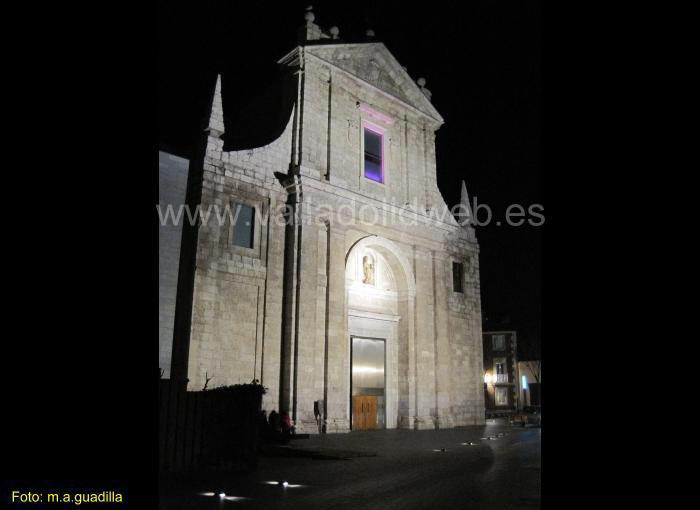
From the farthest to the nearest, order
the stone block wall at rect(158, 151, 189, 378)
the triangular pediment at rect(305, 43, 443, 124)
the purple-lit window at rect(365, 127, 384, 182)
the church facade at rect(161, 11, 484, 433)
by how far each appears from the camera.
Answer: the purple-lit window at rect(365, 127, 384, 182) → the triangular pediment at rect(305, 43, 443, 124) → the church facade at rect(161, 11, 484, 433) → the stone block wall at rect(158, 151, 189, 378)

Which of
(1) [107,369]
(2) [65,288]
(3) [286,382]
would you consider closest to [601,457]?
(1) [107,369]

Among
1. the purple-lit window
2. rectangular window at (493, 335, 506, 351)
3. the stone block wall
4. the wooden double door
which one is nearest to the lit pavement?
the stone block wall

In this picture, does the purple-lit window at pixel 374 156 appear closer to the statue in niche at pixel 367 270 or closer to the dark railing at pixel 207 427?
the statue in niche at pixel 367 270

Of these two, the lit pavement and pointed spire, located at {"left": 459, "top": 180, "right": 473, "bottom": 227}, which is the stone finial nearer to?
pointed spire, located at {"left": 459, "top": 180, "right": 473, "bottom": 227}

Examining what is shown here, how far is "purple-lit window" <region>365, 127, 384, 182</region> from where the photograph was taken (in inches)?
882

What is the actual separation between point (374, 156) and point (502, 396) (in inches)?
1456

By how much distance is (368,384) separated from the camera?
20922mm

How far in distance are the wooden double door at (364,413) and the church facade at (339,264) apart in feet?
0.19

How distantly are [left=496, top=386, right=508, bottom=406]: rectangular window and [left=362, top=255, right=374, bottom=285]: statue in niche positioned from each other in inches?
1389

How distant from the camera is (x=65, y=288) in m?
3.15

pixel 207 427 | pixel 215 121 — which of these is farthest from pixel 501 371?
pixel 207 427

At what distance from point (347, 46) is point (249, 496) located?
707 inches

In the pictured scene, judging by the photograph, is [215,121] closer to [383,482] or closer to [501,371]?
[383,482]

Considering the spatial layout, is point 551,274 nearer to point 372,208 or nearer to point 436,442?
point 436,442
